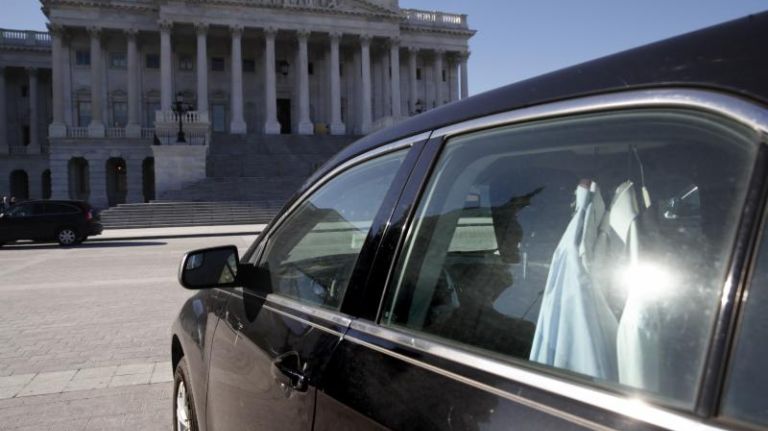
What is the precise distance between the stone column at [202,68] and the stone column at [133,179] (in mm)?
7042

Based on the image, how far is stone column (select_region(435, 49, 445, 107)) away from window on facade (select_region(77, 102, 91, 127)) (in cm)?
3281

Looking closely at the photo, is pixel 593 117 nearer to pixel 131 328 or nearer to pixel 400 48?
pixel 131 328

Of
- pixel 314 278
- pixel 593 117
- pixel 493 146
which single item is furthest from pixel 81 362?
pixel 593 117

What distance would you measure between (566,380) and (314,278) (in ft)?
4.31

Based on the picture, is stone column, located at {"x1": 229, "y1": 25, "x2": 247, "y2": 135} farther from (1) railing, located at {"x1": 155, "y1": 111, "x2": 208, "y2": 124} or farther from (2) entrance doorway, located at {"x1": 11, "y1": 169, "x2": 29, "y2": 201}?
(2) entrance doorway, located at {"x1": 11, "y1": 169, "x2": 29, "y2": 201}

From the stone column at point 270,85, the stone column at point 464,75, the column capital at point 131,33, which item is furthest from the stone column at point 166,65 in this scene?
the stone column at point 464,75

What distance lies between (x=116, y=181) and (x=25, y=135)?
46.5 ft

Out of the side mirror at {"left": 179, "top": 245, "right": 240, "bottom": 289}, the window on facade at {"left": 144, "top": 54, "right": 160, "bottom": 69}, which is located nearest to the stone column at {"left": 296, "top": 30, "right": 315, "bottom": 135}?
the window on facade at {"left": 144, "top": 54, "right": 160, "bottom": 69}

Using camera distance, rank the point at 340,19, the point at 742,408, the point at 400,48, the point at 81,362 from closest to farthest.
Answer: the point at 742,408
the point at 81,362
the point at 340,19
the point at 400,48

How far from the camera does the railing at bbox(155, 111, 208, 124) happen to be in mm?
40031

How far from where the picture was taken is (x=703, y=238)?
3.26 feet

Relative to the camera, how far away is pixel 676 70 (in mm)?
1074

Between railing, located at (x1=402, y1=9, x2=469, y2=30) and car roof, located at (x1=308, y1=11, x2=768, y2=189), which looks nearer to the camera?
car roof, located at (x1=308, y1=11, x2=768, y2=189)

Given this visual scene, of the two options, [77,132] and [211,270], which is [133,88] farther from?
[211,270]
